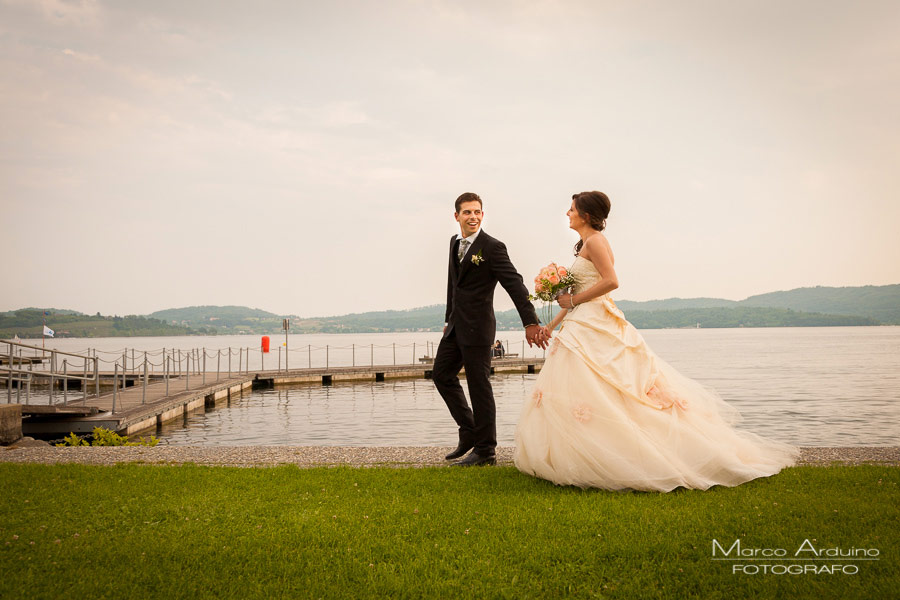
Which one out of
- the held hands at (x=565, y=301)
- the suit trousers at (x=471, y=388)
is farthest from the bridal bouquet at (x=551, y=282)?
the suit trousers at (x=471, y=388)

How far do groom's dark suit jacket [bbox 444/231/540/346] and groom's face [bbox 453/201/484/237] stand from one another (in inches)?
4.6

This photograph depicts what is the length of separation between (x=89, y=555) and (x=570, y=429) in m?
3.45

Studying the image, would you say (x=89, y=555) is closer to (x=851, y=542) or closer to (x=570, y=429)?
(x=570, y=429)

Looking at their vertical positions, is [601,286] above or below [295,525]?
above

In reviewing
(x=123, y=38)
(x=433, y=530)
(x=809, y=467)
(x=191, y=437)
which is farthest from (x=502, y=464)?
(x=123, y=38)

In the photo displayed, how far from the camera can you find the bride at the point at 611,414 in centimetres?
480

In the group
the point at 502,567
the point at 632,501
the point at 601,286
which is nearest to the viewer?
the point at 502,567

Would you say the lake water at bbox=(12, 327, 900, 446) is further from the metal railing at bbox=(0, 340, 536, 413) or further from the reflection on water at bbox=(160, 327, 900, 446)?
the metal railing at bbox=(0, 340, 536, 413)

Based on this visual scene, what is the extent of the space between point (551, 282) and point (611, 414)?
141 centimetres

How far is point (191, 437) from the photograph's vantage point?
16750mm

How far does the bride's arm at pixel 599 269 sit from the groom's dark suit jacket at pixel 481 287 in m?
0.69

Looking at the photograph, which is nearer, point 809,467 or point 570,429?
point 570,429

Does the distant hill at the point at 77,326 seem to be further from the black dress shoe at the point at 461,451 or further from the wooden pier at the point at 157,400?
the black dress shoe at the point at 461,451

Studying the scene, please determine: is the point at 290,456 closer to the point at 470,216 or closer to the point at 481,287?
the point at 481,287
